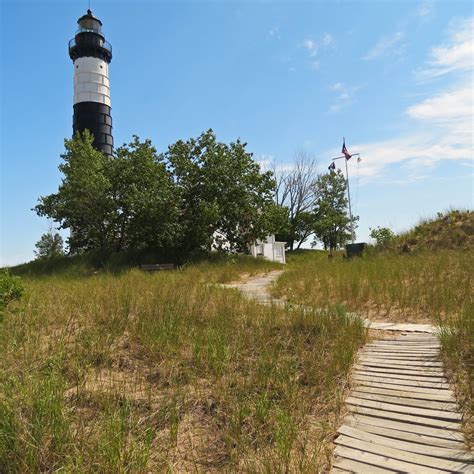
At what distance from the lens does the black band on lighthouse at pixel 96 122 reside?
31.1 m

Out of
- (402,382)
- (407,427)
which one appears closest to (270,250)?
(402,382)

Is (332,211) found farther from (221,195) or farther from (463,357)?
(463,357)

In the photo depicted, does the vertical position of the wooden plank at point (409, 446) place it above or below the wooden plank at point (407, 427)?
below

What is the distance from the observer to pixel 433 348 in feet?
14.9

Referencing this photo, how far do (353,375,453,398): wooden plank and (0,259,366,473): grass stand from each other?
9.4 inches

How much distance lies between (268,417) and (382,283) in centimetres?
569

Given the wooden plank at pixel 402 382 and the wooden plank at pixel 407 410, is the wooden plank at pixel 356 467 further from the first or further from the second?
the wooden plank at pixel 402 382

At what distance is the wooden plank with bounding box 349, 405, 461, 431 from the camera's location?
299 centimetres

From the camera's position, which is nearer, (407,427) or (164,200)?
(407,427)

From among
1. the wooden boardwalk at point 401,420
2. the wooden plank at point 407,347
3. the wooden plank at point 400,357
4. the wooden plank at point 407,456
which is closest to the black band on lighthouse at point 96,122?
the wooden plank at point 407,347

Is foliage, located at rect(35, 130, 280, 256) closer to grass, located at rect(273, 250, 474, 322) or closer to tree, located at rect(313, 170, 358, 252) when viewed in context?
grass, located at rect(273, 250, 474, 322)

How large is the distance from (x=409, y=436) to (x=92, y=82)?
3592cm

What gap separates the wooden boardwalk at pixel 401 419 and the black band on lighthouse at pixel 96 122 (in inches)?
1220

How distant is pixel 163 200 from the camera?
18.2 meters
